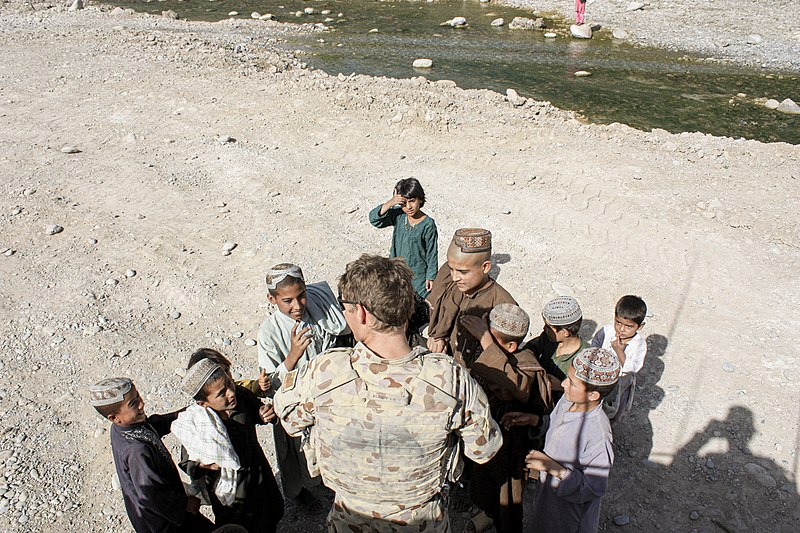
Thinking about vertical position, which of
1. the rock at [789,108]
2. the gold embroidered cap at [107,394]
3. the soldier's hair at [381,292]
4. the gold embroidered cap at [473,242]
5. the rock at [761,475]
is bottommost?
the rock at [761,475]

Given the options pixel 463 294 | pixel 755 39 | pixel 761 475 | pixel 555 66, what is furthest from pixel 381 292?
pixel 755 39

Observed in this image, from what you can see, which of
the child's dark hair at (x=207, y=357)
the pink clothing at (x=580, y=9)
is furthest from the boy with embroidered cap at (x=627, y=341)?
the pink clothing at (x=580, y=9)

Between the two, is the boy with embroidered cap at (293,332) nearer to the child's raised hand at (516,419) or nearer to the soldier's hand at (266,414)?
the soldier's hand at (266,414)

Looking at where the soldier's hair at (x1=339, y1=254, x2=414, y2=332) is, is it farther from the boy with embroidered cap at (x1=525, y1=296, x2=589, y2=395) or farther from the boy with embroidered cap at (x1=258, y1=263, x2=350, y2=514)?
the boy with embroidered cap at (x1=525, y1=296, x2=589, y2=395)

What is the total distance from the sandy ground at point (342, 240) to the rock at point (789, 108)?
5847 millimetres

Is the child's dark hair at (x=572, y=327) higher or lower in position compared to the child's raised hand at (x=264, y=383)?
higher

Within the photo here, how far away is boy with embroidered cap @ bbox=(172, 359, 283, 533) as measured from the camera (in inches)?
116

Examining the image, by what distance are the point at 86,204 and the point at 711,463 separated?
26.5 feet

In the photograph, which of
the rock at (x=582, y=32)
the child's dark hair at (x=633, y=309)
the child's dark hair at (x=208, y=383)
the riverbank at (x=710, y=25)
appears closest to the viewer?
the child's dark hair at (x=208, y=383)

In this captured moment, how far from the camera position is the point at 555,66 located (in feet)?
58.5

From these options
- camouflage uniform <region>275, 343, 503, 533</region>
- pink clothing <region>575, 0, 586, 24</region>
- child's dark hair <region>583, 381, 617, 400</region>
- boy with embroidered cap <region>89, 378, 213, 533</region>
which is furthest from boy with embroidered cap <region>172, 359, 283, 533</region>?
pink clothing <region>575, 0, 586, 24</region>

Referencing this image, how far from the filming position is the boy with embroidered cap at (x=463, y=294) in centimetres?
351

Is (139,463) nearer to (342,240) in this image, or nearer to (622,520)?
(622,520)

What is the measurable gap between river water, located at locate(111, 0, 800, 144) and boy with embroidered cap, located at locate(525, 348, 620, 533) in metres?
11.7
